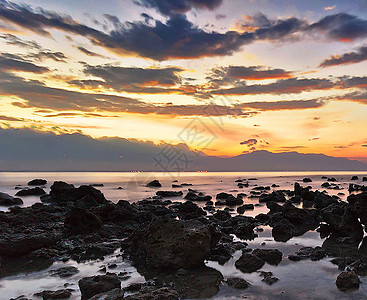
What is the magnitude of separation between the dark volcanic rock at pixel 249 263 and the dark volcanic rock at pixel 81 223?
429 inches

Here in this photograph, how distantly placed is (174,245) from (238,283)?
10.4ft

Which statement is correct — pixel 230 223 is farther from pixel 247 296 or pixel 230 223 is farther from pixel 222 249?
pixel 247 296

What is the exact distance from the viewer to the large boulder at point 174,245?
11578 mm

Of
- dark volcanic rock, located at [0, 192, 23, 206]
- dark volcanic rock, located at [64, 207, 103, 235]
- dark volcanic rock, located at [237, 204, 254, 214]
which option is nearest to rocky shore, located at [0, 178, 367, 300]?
dark volcanic rock, located at [64, 207, 103, 235]

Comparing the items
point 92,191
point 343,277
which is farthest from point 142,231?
point 92,191

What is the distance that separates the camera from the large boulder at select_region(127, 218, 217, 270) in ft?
38.0

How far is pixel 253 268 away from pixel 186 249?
2.80 m

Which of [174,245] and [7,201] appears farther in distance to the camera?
[7,201]

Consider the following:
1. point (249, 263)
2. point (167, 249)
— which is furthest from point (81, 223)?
point (249, 263)

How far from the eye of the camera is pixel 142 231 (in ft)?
45.9

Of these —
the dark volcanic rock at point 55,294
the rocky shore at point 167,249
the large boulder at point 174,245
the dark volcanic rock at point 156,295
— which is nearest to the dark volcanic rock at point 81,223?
the rocky shore at point 167,249

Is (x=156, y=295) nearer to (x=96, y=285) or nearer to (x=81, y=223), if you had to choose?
(x=96, y=285)

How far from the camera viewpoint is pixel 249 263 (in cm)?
1158

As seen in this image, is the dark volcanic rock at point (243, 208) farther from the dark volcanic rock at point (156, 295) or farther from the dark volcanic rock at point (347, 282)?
the dark volcanic rock at point (156, 295)
